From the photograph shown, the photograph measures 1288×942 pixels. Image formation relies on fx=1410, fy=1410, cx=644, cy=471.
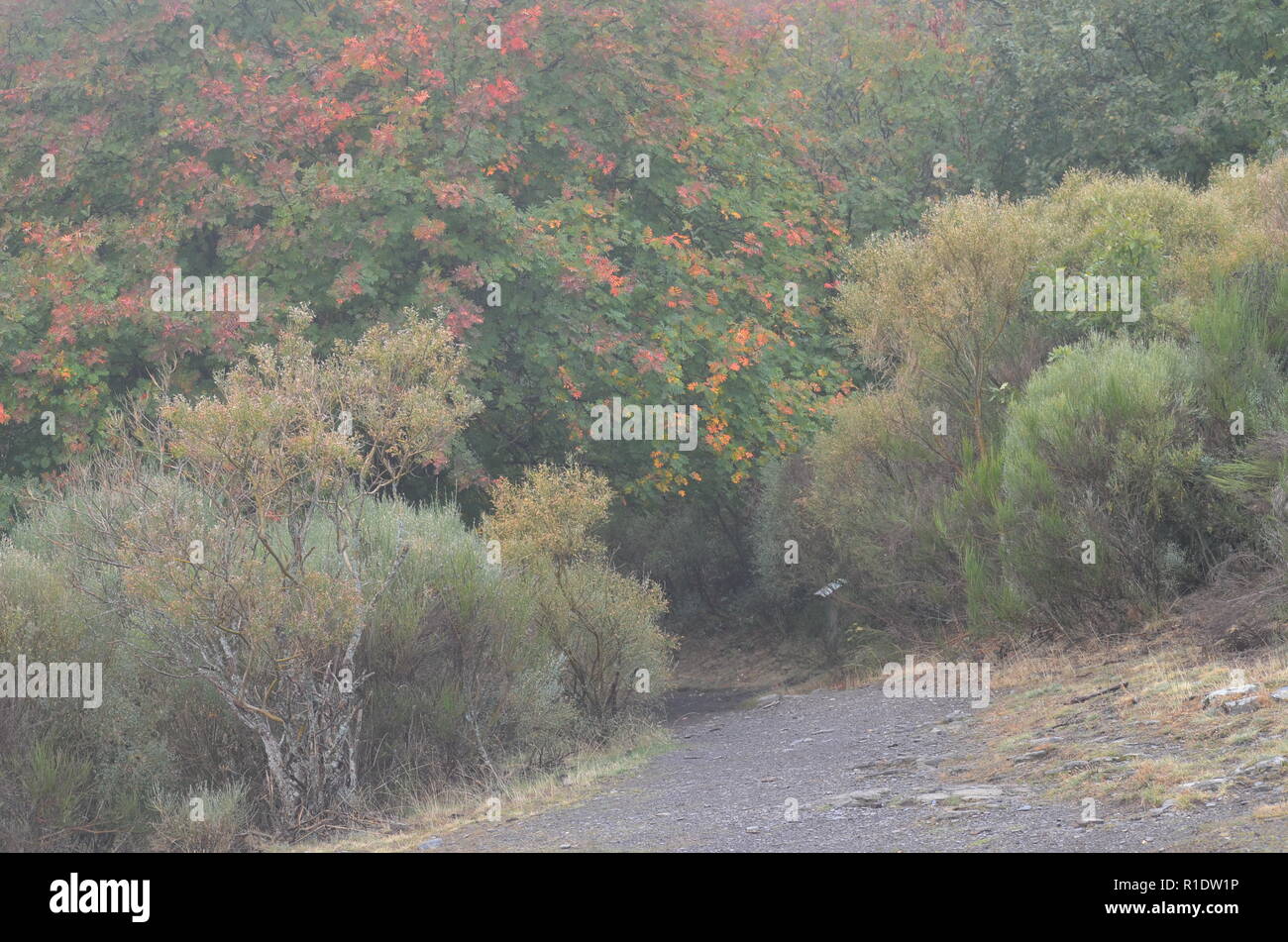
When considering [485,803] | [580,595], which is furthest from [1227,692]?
[580,595]

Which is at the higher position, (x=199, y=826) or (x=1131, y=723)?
(x=1131, y=723)

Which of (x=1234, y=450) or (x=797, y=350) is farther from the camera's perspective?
(x=797, y=350)

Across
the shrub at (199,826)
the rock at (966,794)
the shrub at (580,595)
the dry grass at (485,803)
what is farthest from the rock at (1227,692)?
the shrub at (199,826)

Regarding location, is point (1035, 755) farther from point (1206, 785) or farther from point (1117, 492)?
point (1117, 492)

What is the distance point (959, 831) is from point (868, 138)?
1972cm

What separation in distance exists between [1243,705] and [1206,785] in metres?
1.64

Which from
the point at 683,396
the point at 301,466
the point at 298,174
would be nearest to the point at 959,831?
the point at 301,466

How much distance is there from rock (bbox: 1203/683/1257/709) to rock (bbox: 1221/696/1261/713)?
11 centimetres

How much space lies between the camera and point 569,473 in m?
14.4

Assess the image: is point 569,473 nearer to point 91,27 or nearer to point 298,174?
point 298,174

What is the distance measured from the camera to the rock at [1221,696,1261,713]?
9.01 meters

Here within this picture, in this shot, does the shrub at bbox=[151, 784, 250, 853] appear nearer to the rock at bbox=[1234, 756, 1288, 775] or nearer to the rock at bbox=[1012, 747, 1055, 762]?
the rock at bbox=[1012, 747, 1055, 762]

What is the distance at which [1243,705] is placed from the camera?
29.8 feet

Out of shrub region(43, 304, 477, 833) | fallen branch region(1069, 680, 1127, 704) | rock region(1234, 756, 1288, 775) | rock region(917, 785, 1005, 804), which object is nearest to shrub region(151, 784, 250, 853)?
shrub region(43, 304, 477, 833)
